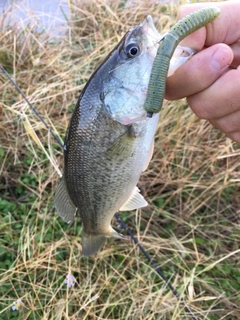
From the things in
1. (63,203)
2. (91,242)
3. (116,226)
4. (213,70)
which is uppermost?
(213,70)

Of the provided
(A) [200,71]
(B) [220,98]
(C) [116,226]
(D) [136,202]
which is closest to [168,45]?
(A) [200,71]

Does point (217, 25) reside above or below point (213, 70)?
above

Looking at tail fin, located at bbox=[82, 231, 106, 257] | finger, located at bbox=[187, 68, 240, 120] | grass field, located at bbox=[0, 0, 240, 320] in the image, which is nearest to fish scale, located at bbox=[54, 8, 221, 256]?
finger, located at bbox=[187, 68, 240, 120]

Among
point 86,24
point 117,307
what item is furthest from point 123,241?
point 86,24

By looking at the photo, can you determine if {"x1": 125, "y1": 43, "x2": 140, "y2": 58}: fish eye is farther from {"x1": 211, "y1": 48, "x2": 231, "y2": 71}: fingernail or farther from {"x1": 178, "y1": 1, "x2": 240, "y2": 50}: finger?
{"x1": 211, "y1": 48, "x2": 231, "y2": 71}: fingernail

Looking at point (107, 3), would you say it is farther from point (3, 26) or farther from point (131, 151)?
point (131, 151)

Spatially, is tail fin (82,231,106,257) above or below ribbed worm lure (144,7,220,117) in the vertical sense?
below

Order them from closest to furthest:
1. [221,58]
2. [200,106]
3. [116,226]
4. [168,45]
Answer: [168,45] → [221,58] → [200,106] → [116,226]

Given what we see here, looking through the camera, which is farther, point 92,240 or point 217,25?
point 92,240

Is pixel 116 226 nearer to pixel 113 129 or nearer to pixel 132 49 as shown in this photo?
pixel 113 129
